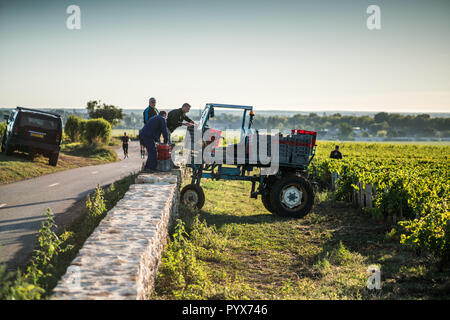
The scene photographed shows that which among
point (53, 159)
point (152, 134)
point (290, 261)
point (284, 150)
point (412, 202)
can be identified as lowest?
point (290, 261)

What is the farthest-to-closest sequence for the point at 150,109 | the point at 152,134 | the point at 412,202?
1. the point at 150,109
2. the point at 152,134
3. the point at 412,202

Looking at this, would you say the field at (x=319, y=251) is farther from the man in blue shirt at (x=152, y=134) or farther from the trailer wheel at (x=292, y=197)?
the man in blue shirt at (x=152, y=134)

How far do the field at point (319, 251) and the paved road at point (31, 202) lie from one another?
2.93 metres

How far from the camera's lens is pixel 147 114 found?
12.0 meters

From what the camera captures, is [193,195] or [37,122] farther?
[37,122]

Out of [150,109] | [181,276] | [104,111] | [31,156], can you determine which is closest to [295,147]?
[150,109]

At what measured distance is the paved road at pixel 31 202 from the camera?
25.7ft

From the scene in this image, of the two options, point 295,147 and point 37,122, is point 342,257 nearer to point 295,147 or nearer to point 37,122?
point 295,147

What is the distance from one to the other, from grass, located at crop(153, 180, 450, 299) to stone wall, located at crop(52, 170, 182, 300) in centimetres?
51

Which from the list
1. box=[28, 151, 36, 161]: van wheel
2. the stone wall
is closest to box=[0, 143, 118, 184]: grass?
box=[28, 151, 36, 161]: van wheel

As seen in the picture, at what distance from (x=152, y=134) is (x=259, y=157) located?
299 centimetres

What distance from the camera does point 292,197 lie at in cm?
1170

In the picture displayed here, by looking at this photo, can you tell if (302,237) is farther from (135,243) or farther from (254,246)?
(135,243)
